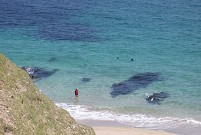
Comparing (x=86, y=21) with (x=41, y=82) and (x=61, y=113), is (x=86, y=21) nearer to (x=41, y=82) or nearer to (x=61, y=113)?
(x=41, y=82)

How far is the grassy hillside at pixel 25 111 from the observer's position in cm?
3053

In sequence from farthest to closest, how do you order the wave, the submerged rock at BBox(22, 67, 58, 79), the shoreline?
the submerged rock at BBox(22, 67, 58, 79) < the wave < the shoreline

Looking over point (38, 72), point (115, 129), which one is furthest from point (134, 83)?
point (115, 129)

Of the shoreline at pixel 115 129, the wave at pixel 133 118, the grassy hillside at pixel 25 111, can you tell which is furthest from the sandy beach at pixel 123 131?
the grassy hillside at pixel 25 111

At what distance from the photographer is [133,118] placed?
53.3m

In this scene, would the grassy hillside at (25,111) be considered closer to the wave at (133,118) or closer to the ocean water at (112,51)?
the wave at (133,118)

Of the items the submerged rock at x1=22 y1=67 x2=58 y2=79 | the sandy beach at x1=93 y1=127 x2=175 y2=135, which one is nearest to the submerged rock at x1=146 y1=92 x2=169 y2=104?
the sandy beach at x1=93 y1=127 x2=175 y2=135

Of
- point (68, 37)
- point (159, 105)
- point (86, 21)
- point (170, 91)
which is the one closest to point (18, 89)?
point (159, 105)

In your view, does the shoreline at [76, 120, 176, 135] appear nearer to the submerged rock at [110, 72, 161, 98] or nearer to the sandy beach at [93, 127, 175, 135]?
the sandy beach at [93, 127, 175, 135]

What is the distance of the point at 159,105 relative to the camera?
56.8m

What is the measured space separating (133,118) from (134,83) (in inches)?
434

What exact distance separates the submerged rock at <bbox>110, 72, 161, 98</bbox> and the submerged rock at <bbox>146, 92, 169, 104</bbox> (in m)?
2.98

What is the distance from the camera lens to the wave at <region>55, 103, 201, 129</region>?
51547 mm

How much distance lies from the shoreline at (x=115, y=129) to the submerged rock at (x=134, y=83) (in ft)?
27.9
